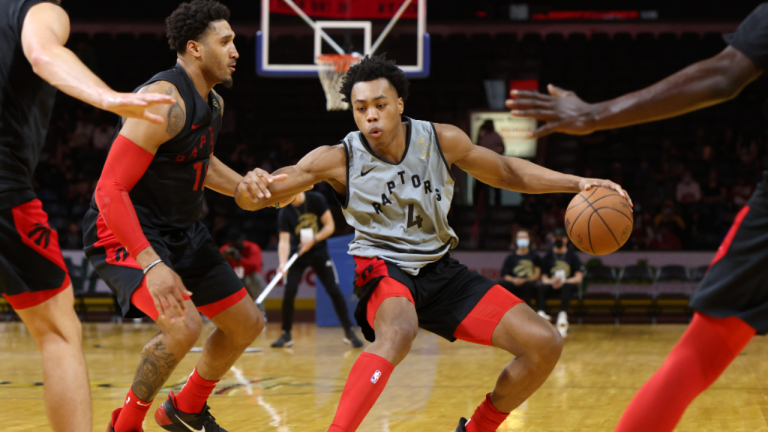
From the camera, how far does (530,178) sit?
360 centimetres

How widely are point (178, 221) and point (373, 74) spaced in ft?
3.82

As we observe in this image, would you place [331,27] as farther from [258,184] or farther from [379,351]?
[379,351]

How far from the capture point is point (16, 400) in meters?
5.14

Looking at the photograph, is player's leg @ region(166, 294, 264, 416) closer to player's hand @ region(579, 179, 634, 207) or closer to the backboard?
player's hand @ region(579, 179, 634, 207)

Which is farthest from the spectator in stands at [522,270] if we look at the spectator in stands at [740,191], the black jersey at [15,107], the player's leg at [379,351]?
the black jersey at [15,107]

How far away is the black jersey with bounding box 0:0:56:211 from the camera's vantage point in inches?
106

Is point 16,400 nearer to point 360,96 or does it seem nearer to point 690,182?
point 360,96

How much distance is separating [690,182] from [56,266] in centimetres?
1428

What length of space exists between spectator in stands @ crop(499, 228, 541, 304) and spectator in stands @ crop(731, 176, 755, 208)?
5.93m

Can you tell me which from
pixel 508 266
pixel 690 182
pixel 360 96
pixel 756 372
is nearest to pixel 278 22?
pixel 508 266

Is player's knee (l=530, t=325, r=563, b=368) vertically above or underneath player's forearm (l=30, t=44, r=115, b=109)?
underneath

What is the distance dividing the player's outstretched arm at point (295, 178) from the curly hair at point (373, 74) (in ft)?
1.07

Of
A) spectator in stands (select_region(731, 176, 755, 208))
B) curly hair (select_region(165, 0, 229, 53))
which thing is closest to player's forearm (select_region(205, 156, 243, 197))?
curly hair (select_region(165, 0, 229, 53))

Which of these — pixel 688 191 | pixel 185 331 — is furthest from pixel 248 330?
pixel 688 191
